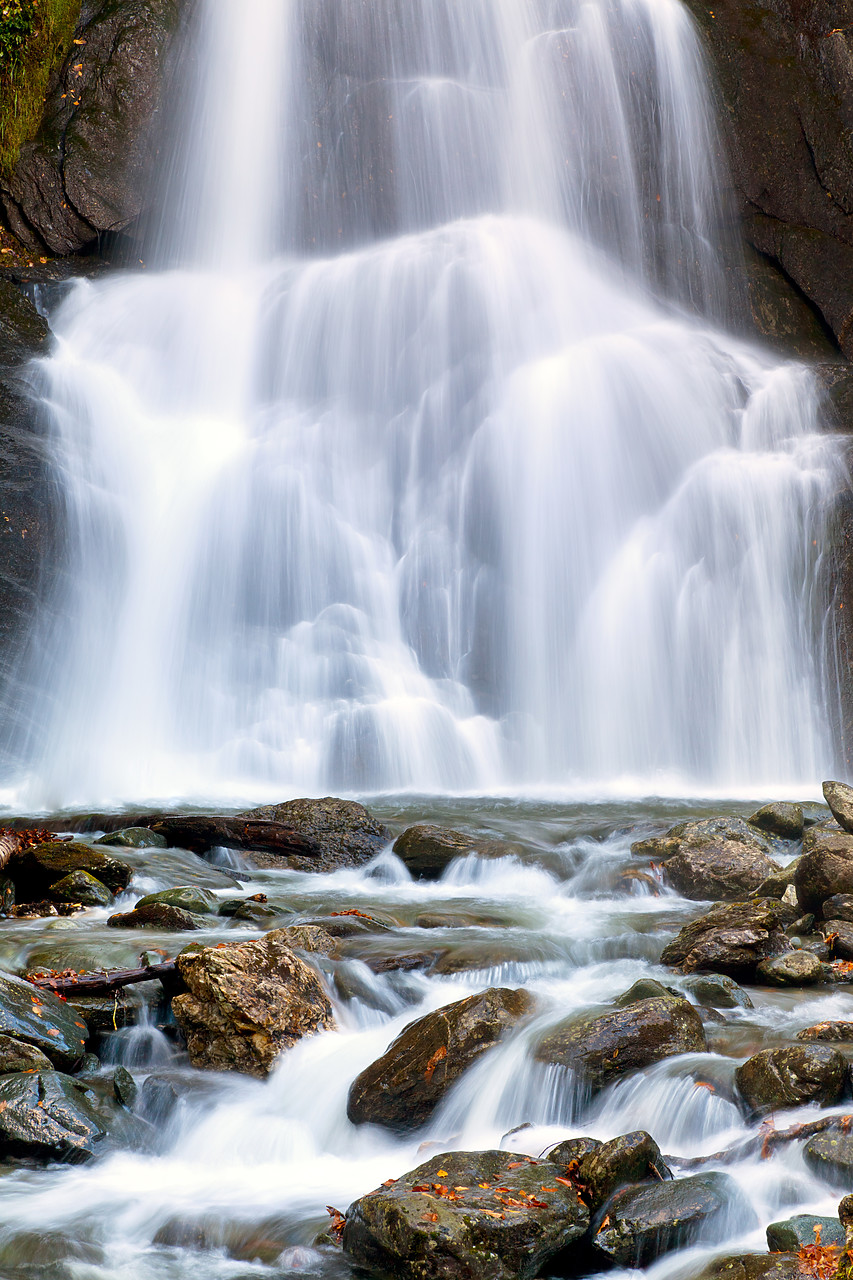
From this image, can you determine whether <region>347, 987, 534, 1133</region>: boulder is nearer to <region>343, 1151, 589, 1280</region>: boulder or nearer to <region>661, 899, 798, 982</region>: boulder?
<region>343, 1151, 589, 1280</region>: boulder

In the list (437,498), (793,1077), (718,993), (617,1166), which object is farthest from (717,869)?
(437,498)

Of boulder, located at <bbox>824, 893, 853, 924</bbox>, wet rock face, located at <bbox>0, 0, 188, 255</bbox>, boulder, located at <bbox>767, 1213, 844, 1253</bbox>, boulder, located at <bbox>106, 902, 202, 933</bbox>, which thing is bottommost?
boulder, located at <bbox>767, 1213, 844, 1253</bbox>

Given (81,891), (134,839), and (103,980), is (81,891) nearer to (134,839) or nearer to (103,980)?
(134,839)

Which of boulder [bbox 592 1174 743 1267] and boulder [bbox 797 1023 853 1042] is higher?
boulder [bbox 797 1023 853 1042]

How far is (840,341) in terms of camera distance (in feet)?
56.3

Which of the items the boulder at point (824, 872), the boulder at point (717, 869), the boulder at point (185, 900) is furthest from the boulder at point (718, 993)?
the boulder at point (185, 900)

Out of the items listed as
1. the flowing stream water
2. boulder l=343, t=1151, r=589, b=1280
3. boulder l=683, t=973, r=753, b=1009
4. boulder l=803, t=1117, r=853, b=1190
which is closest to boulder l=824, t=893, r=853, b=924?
the flowing stream water

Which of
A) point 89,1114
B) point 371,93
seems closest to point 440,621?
point 89,1114

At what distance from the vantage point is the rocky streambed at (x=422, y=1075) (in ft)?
10.2

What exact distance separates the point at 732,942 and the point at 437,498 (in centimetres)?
949

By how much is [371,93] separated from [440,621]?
11.6 meters

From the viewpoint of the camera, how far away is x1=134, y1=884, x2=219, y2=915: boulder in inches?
239

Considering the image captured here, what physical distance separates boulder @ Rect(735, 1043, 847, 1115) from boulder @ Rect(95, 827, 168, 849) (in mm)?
5100

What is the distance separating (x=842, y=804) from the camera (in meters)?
6.59
